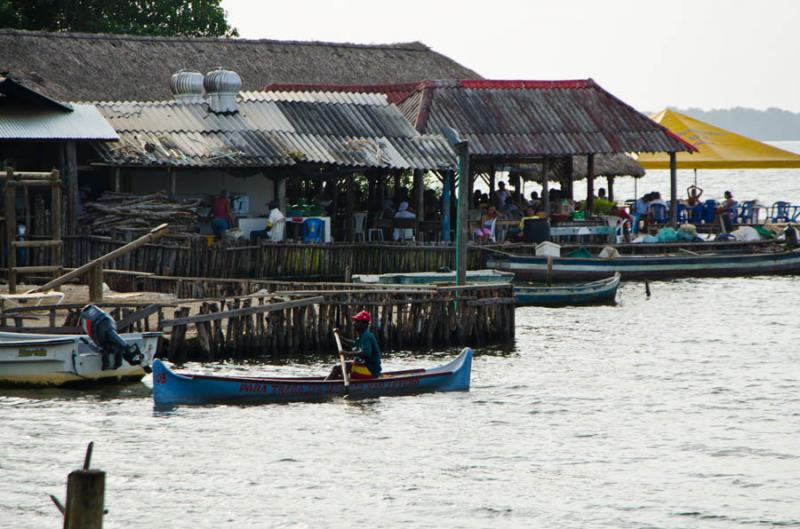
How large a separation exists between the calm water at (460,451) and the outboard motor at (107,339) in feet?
2.01

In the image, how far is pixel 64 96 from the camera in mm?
38781

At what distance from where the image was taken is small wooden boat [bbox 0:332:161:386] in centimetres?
2223

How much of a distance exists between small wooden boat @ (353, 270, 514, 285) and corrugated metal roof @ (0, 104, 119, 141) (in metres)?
7.15

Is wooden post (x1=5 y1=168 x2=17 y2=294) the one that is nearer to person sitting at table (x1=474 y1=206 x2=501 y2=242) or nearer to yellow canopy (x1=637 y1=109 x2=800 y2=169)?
person sitting at table (x1=474 y1=206 x2=501 y2=242)

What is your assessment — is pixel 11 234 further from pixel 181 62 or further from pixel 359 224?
pixel 181 62

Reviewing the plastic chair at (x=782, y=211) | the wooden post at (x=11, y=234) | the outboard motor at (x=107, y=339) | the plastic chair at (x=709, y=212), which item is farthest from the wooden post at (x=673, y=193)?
the outboard motor at (x=107, y=339)

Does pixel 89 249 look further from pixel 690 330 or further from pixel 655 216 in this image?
pixel 655 216

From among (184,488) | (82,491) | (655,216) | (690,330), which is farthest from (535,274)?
(82,491)

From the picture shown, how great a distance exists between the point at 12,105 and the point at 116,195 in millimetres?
3198

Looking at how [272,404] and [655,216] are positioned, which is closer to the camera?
[272,404]

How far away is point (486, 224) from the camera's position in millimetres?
41188

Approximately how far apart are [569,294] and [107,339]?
16006mm

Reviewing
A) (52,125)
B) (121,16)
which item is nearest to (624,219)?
(52,125)

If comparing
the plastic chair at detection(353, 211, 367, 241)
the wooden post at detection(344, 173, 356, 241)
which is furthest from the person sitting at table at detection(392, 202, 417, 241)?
the wooden post at detection(344, 173, 356, 241)
